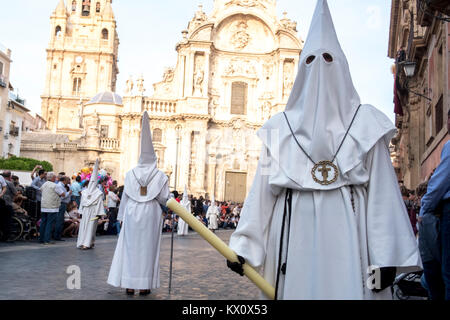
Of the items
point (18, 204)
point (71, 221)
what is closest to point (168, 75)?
point (71, 221)

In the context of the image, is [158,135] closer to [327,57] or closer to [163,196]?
[163,196]

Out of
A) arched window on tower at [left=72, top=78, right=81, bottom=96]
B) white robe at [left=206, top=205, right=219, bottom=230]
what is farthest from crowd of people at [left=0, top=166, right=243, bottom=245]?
arched window on tower at [left=72, top=78, right=81, bottom=96]

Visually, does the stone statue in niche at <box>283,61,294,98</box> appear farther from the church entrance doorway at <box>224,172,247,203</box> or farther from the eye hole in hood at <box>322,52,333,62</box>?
the eye hole in hood at <box>322,52,333,62</box>

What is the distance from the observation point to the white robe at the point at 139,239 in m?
6.77

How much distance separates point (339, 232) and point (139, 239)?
182 inches

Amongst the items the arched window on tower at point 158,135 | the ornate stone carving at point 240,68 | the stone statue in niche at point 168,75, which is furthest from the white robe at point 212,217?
the stone statue in niche at point 168,75

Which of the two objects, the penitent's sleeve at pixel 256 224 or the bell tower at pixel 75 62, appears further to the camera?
the bell tower at pixel 75 62

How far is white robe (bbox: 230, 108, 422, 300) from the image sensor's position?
9.34 feet

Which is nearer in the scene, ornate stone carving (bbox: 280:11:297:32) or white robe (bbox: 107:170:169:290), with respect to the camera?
white robe (bbox: 107:170:169:290)

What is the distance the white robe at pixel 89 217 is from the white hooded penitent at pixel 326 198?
10.3m

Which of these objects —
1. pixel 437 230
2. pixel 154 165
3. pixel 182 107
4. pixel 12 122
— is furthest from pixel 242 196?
pixel 437 230

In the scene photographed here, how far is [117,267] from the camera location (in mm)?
6883

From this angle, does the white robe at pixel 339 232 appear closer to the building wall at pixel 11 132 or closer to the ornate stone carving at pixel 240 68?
the ornate stone carving at pixel 240 68
